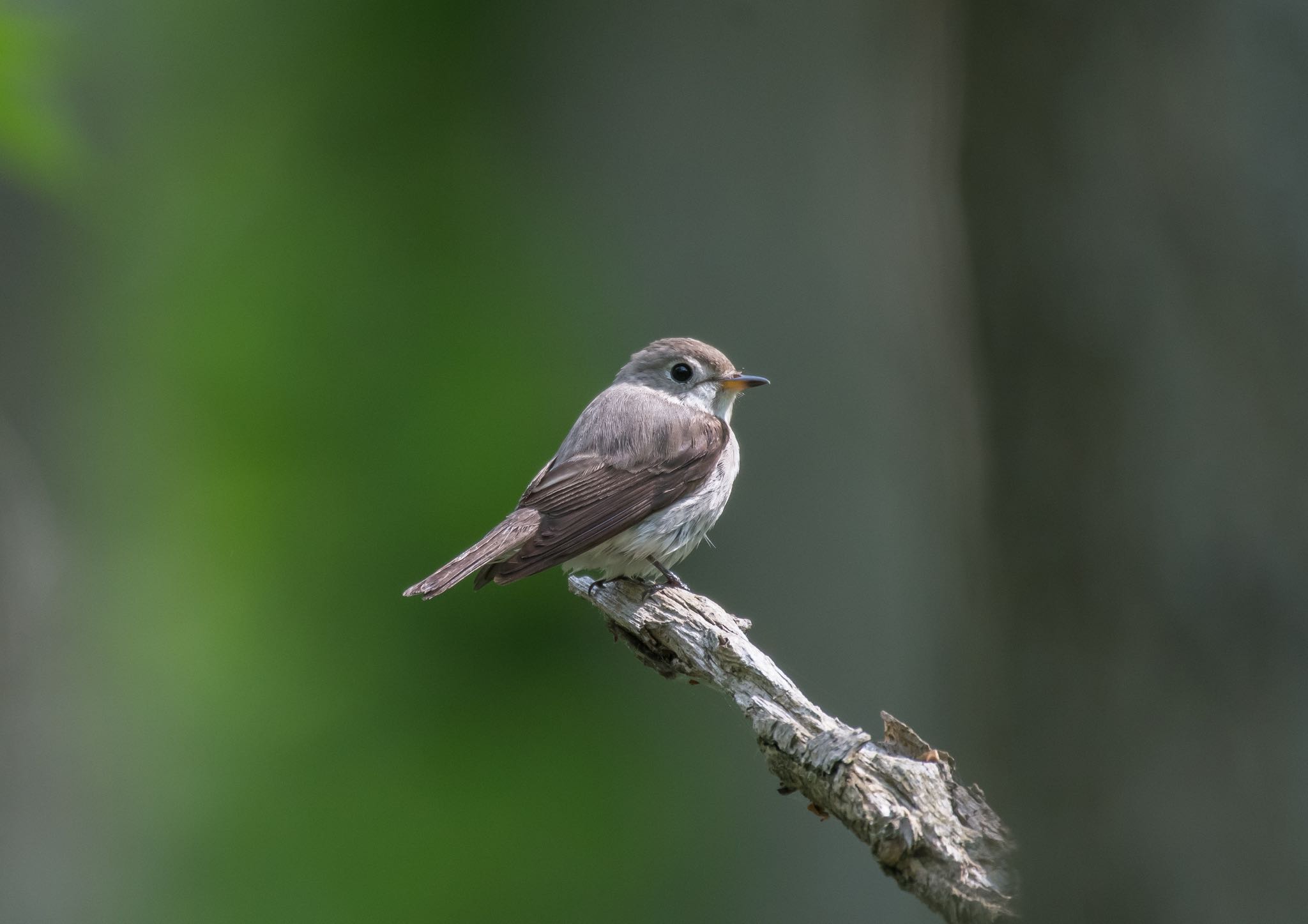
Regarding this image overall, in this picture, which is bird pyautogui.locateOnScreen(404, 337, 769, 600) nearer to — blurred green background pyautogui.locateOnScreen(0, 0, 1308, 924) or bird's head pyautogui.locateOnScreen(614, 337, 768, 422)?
bird's head pyautogui.locateOnScreen(614, 337, 768, 422)

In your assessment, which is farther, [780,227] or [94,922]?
[94,922]

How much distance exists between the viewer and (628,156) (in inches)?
249

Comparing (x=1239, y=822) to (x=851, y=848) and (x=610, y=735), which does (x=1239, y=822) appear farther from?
(x=610, y=735)

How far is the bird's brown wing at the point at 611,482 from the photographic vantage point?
12.5 feet

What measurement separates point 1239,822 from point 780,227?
395 centimetres

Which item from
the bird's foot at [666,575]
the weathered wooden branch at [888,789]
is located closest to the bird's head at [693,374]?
the bird's foot at [666,575]

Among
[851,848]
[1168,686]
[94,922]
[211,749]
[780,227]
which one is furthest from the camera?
[211,749]

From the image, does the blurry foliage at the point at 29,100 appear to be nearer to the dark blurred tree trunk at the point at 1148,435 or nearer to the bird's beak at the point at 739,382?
the dark blurred tree trunk at the point at 1148,435

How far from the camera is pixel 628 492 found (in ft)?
13.4

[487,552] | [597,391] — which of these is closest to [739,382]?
[487,552]

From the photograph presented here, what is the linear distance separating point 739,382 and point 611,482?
81 cm

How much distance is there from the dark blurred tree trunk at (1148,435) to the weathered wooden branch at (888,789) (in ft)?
0.30

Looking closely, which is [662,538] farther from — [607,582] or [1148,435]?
[1148,435]

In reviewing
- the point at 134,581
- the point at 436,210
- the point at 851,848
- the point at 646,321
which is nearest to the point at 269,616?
the point at 134,581
